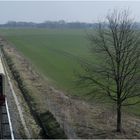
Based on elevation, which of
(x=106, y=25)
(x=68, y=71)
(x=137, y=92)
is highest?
(x=106, y=25)

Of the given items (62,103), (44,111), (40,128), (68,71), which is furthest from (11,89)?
(68,71)

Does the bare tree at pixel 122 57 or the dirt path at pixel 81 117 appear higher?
the bare tree at pixel 122 57

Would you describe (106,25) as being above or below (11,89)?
above

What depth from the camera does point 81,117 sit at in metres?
23.2

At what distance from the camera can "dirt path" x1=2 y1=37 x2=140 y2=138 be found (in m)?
20.4

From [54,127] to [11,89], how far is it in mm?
10492

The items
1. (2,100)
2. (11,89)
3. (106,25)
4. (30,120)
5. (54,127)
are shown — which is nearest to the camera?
(2,100)

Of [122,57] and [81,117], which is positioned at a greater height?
[122,57]

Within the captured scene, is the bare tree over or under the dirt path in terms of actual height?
over

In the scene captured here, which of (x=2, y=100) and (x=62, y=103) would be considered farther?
(x=62, y=103)

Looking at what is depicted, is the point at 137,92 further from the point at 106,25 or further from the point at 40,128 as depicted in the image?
the point at 40,128

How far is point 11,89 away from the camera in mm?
29484

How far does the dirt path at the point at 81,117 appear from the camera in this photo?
2038 cm

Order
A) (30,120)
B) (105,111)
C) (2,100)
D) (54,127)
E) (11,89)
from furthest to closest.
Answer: (11,89) < (105,111) < (30,120) < (54,127) < (2,100)
